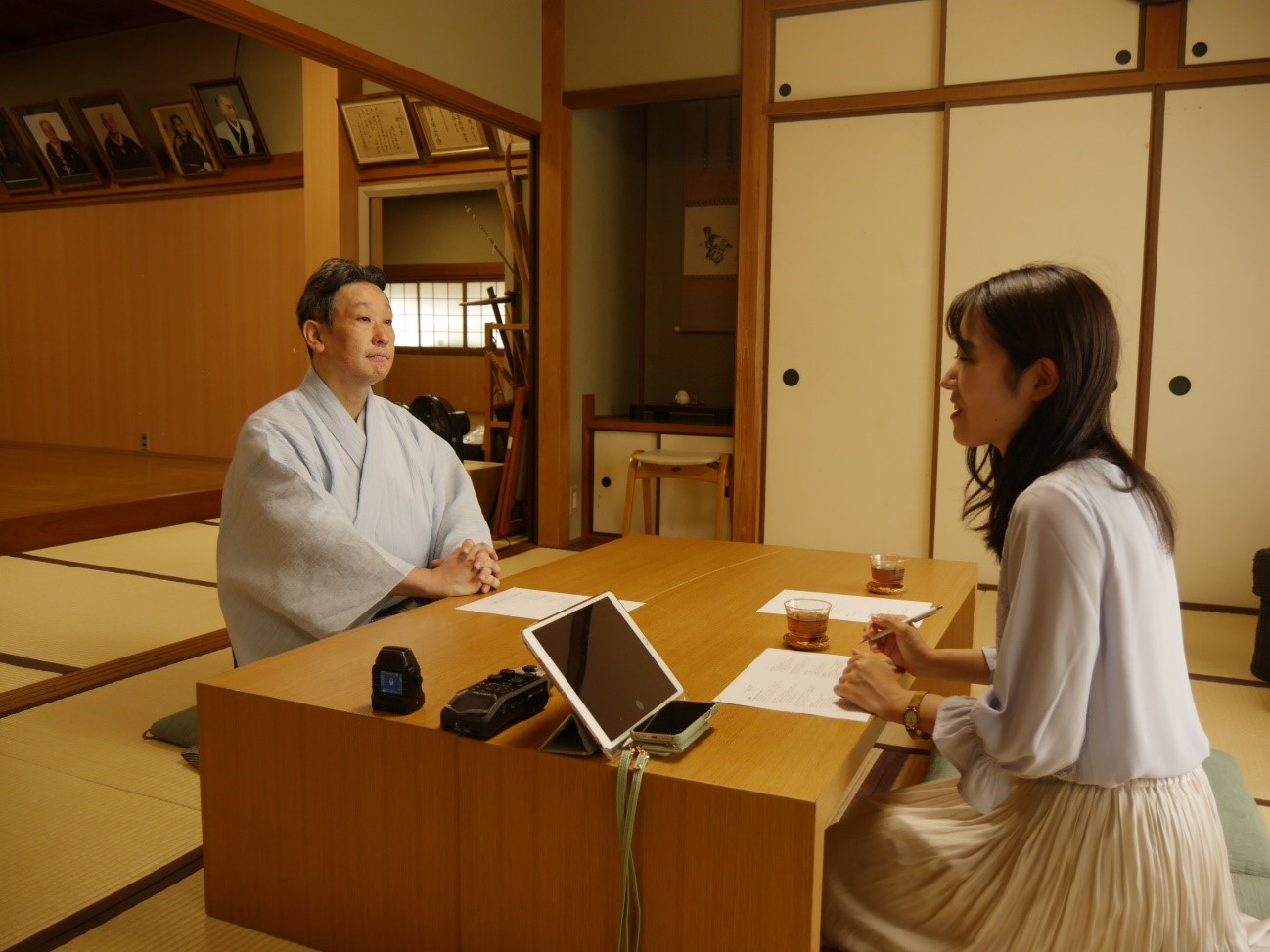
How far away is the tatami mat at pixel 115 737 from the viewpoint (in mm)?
2344

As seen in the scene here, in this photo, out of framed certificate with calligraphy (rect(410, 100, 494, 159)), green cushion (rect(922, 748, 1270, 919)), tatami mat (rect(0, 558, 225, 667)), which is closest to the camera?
green cushion (rect(922, 748, 1270, 919))

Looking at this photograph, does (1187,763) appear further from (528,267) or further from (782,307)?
(528,267)

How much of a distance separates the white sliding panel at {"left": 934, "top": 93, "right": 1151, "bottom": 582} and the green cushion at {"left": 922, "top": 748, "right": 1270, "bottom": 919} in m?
2.21

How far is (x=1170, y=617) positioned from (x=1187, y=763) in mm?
185

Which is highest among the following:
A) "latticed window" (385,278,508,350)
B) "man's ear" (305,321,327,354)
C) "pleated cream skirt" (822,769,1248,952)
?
"latticed window" (385,278,508,350)

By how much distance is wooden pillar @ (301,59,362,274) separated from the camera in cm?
638

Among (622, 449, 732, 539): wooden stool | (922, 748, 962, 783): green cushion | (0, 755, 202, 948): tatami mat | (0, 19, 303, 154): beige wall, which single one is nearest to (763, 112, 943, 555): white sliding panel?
(622, 449, 732, 539): wooden stool

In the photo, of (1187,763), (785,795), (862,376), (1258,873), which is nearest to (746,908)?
(785,795)

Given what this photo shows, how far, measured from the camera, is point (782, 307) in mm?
4859

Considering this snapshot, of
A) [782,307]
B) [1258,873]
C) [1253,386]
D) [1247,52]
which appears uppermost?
[1247,52]

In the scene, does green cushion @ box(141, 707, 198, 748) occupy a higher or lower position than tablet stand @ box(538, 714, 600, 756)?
lower

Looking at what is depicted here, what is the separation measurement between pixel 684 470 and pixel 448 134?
2.65 m

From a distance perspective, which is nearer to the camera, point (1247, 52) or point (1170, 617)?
point (1170, 617)

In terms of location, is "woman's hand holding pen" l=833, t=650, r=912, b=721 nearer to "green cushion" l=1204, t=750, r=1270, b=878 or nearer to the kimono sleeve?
"green cushion" l=1204, t=750, r=1270, b=878
